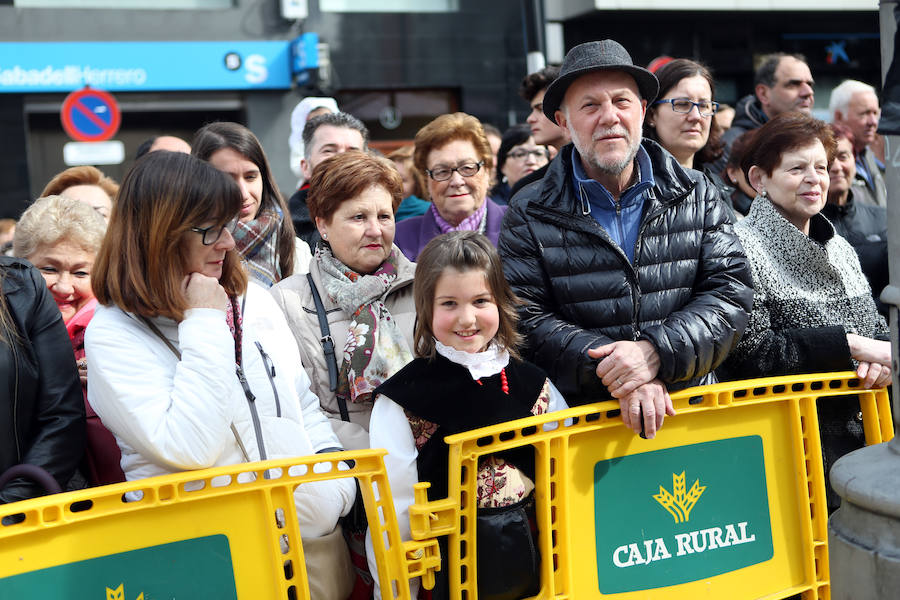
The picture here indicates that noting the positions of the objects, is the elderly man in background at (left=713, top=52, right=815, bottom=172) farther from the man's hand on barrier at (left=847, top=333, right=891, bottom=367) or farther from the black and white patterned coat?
the man's hand on barrier at (left=847, top=333, right=891, bottom=367)

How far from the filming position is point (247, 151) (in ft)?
14.2

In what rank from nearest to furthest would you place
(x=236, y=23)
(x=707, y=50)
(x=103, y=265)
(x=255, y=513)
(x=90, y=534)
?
(x=90, y=534), (x=255, y=513), (x=103, y=265), (x=236, y=23), (x=707, y=50)

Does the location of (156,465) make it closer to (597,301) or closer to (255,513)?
(255,513)

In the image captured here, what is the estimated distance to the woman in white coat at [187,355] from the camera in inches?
102

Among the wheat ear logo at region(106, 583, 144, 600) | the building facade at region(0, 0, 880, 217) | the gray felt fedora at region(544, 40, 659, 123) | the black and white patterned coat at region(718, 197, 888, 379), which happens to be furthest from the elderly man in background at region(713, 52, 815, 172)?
the building facade at region(0, 0, 880, 217)

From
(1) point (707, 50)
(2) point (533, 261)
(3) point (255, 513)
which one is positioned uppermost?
(1) point (707, 50)

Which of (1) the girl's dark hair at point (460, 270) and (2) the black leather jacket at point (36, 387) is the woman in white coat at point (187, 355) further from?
(1) the girl's dark hair at point (460, 270)

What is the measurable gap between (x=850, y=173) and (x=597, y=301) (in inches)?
130

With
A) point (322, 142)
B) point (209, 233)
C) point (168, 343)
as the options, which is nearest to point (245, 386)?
Result: point (168, 343)

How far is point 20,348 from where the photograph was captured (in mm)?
2836

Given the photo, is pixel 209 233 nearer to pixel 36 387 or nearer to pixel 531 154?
pixel 36 387

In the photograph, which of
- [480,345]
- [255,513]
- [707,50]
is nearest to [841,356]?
[480,345]

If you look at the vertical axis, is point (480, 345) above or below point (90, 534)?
above

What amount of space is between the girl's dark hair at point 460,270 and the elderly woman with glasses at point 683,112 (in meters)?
1.90
